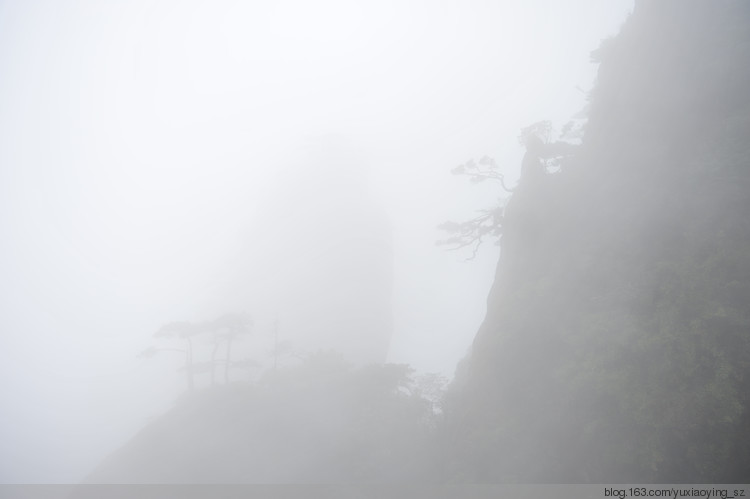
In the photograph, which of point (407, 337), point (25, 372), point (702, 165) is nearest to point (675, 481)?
point (702, 165)

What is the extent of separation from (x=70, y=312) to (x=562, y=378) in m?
214

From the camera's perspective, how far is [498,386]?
13070 mm

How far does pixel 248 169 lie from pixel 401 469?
83478mm

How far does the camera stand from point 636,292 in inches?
407

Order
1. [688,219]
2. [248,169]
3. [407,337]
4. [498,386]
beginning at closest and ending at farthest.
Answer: [688,219], [498,386], [248,169], [407,337]

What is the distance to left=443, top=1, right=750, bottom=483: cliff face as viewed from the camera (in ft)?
27.1

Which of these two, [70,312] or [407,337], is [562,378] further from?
[70,312]

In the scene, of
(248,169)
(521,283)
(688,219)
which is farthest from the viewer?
(248,169)

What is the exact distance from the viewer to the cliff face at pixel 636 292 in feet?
27.1

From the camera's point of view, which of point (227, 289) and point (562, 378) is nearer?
point (562, 378)

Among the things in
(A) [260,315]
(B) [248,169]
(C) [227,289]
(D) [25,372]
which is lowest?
(D) [25,372]

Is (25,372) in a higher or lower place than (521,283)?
lower

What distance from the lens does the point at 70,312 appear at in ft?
518

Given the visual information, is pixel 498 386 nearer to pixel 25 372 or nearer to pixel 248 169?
pixel 248 169
